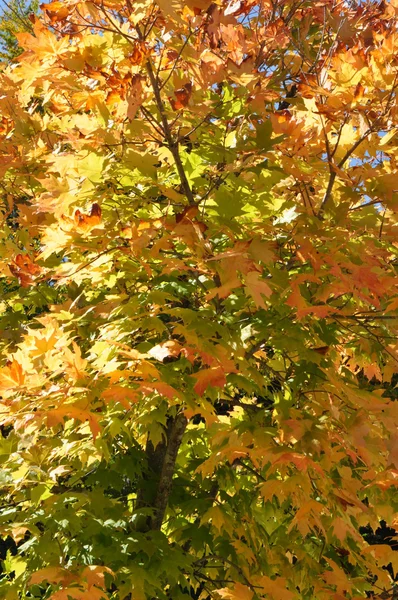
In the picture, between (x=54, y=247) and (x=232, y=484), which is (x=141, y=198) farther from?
(x=232, y=484)

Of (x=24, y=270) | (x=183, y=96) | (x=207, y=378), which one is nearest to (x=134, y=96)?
(x=183, y=96)

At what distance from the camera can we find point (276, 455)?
2367 mm

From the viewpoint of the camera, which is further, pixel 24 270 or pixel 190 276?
pixel 190 276

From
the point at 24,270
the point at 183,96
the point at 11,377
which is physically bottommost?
the point at 11,377

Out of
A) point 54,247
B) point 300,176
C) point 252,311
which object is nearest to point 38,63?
point 54,247

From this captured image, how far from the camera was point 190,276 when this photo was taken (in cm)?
296

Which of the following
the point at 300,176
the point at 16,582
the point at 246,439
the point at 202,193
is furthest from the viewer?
the point at 16,582

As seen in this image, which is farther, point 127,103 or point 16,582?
point 16,582

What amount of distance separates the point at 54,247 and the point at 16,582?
1.89 meters

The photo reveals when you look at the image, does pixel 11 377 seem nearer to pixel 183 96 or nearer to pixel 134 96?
pixel 134 96

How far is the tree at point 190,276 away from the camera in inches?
91.3

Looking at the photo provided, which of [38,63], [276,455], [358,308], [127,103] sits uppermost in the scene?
[38,63]

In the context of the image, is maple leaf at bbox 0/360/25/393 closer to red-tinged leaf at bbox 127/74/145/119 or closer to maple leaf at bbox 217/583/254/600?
red-tinged leaf at bbox 127/74/145/119

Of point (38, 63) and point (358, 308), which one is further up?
point (38, 63)
